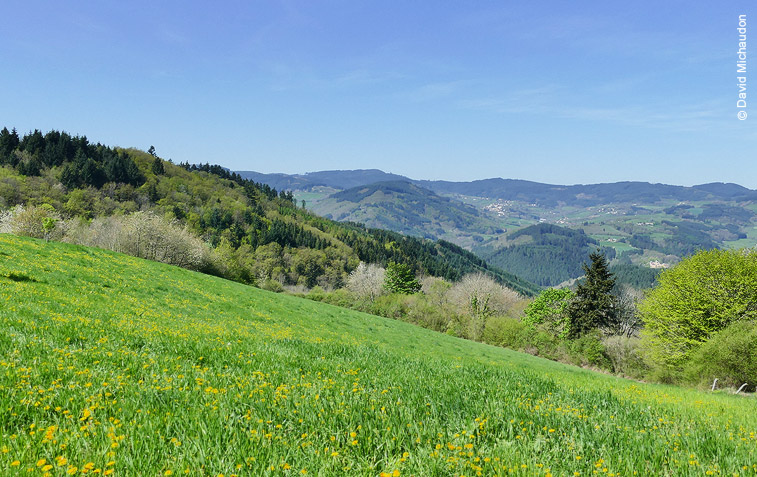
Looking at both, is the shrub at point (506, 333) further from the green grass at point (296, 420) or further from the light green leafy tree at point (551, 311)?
the green grass at point (296, 420)

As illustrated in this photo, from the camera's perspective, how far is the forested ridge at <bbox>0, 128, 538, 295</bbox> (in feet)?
279

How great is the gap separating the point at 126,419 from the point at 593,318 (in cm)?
6324

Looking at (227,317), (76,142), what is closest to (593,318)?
(227,317)

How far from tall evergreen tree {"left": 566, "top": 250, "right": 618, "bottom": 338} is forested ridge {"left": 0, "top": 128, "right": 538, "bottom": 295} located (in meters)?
58.8

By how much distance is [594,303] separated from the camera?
5738 centimetres

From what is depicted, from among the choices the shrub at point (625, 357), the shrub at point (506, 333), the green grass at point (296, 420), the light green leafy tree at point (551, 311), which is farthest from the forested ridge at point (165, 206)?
the green grass at point (296, 420)

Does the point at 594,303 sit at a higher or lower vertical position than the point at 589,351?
higher

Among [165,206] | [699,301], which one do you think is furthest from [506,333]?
[165,206]

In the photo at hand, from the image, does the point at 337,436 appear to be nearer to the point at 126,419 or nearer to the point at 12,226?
the point at 126,419

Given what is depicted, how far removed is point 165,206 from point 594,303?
12470 cm

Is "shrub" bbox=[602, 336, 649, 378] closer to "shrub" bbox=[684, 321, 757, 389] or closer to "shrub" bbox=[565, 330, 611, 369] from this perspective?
"shrub" bbox=[565, 330, 611, 369]

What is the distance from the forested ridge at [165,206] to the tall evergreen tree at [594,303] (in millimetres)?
58786

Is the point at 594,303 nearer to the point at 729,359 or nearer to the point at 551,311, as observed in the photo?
the point at 551,311

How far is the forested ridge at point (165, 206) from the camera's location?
85125mm
